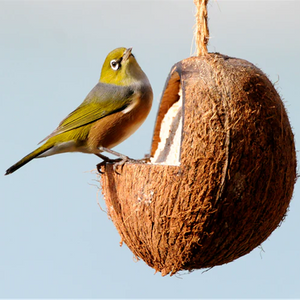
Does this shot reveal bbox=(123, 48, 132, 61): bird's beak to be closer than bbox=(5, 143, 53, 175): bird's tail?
No

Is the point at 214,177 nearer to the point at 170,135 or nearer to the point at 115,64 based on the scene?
the point at 170,135

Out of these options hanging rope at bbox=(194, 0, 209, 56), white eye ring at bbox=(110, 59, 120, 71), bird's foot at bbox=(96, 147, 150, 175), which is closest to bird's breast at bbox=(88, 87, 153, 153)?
bird's foot at bbox=(96, 147, 150, 175)

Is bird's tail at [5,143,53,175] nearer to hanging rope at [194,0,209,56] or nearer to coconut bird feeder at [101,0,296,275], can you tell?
coconut bird feeder at [101,0,296,275]

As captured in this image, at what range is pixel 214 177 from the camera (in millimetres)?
4812

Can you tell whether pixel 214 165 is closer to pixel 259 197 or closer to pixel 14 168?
pixel 259 197

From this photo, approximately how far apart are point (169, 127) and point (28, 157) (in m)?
1.69

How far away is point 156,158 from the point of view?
6500 mm

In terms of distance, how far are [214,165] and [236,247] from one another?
87cm

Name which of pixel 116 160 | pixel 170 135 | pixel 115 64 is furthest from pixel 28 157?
pixel 170 135

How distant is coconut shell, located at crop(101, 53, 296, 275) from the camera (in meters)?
4.83

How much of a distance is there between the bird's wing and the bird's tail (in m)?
0.10

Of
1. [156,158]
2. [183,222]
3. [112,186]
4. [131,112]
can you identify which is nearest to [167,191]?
[183,222]

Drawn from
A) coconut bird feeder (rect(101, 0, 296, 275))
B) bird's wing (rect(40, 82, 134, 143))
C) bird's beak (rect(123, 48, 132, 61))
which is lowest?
coconut bird feeder (rect(101, 0, 296, 275))

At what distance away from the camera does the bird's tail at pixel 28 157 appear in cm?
551
